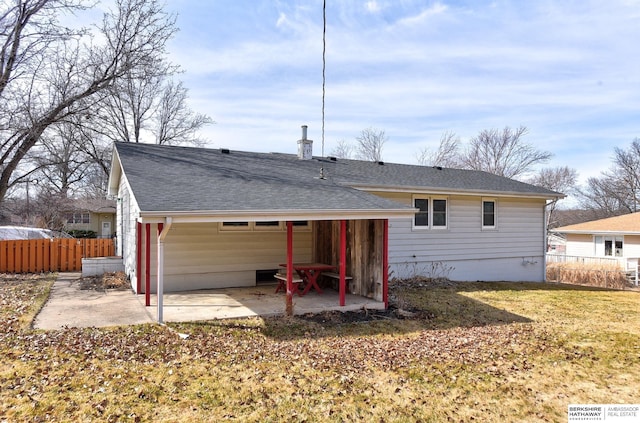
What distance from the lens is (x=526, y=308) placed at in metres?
8.98

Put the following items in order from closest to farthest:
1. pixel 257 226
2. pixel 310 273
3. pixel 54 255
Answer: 1. pixel 310 273
2. pixel 257 226
3. pixel 54 255

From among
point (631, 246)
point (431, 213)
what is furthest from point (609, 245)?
point (431, 213)

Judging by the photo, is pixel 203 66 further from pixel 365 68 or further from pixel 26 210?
pixel 26 210

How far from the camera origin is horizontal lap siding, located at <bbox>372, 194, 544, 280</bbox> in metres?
12.0

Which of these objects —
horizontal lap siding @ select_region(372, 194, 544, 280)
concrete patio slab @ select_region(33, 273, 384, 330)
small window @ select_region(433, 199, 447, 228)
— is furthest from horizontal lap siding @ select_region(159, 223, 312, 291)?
small window @ select_region(433, 199, 447, 228)

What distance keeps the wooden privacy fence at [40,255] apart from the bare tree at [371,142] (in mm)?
29523

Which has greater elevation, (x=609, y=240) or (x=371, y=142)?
(x=371, y=142)

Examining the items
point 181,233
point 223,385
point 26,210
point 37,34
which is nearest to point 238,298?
point 181,233

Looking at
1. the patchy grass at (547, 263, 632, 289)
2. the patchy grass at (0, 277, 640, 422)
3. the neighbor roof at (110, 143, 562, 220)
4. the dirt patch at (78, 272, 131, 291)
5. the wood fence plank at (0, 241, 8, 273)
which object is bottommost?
the patchy grass at (547, 263, 632, 289)

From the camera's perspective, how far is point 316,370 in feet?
16.6

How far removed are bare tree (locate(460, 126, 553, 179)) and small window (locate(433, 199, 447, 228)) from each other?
29381 millimetres

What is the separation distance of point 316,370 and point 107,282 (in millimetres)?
7508

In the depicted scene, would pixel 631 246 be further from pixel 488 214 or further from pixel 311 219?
pixel 311 219

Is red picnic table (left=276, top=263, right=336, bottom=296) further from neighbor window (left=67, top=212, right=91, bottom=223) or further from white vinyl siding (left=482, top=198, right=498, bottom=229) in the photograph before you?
neighbor window (left=67, top=212, right=91, bottom=223)
